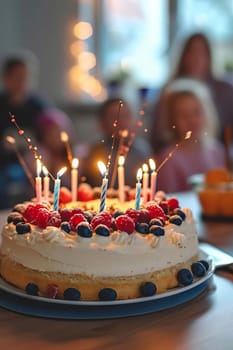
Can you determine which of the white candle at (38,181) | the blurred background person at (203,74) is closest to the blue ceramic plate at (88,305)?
the white candle at (38,181)

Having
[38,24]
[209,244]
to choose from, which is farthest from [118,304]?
[38,24]

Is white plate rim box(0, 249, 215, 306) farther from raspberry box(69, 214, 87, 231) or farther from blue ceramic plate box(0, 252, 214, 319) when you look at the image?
raspberry box(69, 214, 87, 231)

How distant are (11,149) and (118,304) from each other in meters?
2.74

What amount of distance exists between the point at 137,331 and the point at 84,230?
0.71ft

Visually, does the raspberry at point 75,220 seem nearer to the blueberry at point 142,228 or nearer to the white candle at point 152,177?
the blueberry at point 142,228

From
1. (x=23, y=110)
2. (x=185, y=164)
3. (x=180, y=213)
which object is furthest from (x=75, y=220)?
(x=23, y=110)

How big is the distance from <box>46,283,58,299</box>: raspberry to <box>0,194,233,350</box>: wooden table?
0.05m

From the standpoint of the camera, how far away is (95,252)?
43.3 inches

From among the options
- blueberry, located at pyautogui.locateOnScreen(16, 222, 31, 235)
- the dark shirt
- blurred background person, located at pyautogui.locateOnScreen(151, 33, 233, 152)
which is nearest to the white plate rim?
blueberry, located at pyautogui.locateOnScreen(16, 222, 31, 235)

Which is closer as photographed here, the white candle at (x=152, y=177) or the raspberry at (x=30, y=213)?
the raspberry at (x=30, y=213)

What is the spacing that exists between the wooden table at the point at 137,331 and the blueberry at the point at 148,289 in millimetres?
41

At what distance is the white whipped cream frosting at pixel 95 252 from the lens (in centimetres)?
110

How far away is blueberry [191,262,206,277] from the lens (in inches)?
47.1

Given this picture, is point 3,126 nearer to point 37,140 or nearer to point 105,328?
point 37,140
